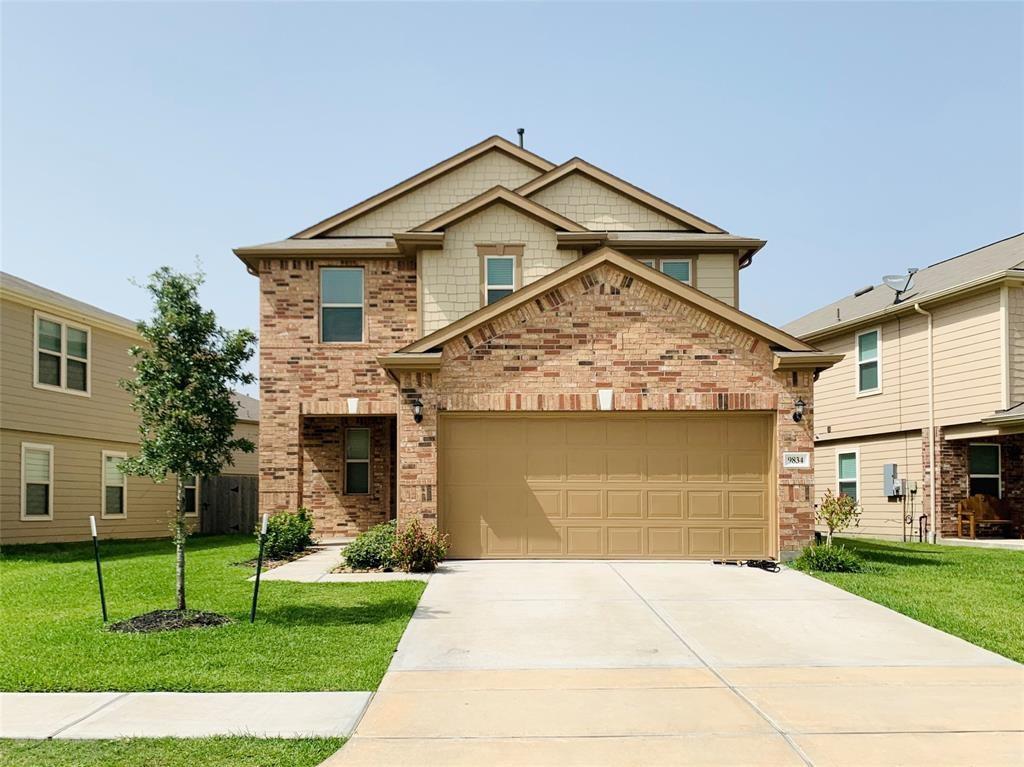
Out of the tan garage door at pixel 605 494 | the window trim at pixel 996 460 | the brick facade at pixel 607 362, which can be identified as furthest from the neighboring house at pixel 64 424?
the window trim at pixel 996 460

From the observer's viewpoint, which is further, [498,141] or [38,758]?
[498,141]

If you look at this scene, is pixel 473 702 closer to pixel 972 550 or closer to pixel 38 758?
pixel 38 758

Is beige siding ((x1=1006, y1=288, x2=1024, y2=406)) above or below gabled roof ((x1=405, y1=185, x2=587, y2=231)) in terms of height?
below

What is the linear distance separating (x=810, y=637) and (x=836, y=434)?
15.8 meters

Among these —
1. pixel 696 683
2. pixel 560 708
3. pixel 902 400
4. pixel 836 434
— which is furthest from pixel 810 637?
pixel 836 434

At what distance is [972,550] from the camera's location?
1703cm

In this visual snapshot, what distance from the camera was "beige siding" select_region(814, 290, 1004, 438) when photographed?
18.2 m

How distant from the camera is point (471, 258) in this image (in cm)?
1712

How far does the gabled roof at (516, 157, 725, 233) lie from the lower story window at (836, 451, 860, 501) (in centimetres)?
876

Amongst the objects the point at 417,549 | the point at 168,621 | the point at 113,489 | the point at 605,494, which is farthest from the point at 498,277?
the point at 113,489

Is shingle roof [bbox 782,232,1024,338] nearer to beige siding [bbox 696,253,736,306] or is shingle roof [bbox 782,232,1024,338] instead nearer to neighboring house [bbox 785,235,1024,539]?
neighboring house [bbox 785,235,1024,539]

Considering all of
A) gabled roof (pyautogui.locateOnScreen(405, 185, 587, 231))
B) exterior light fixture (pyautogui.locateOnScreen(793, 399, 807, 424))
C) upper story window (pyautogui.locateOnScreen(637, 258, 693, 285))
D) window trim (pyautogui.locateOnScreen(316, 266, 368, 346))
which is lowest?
exterior light fixture (pyautogui.locateOnScreen(793, 399, 807, 424))

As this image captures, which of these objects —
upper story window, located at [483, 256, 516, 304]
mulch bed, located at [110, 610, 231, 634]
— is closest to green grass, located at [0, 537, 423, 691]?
mulch bed, located at [110, 610, 231, 634]

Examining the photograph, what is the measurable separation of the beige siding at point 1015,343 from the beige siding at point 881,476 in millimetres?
2691
